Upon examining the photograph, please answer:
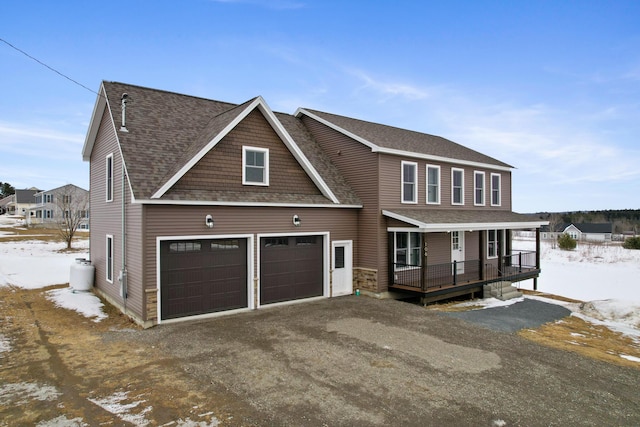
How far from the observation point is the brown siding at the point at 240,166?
11455 mm

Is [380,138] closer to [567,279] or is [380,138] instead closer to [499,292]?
[499,292]

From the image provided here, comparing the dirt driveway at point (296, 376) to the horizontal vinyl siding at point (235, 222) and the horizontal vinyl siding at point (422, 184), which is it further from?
the horizontal vinyl siding at point (422, 184)

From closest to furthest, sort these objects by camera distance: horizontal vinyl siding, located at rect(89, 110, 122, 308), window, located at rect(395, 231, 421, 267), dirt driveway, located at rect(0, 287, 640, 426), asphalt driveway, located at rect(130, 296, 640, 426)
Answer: dirt driveway, located at rect(0, 287, 640, 426) < asphalt driveway, located at rect(130, 296, 640, 426) < horizontal vinyl siding, located at rect(89, 110, 122, 308) < window, located at rect(395, 231, 421, 267)

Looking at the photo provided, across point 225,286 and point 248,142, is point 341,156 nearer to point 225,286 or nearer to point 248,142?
point 248,142

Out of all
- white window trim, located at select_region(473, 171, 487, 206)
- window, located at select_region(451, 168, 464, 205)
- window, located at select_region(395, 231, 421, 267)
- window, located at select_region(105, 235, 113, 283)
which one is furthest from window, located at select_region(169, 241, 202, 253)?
white window trim, located at select_region(473, 171, 487, 206)

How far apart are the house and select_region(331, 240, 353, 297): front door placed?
0.17ft

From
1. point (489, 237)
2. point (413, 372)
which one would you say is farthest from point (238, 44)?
point (413, 372)

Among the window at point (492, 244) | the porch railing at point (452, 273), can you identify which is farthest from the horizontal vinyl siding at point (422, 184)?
the porch railing at point (452, 273)

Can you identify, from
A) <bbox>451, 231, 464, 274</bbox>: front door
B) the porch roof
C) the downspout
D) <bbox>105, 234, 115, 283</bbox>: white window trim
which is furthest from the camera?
<bbox>451, 231, 464, 274</bbox>: front door

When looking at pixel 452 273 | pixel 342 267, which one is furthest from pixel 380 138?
pixel 452 273

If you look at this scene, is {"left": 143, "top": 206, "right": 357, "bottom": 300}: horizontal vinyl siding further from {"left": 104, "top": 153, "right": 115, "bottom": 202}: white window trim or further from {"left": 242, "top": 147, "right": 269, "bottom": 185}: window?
{"left": 104, "top": 153, "right": 115, "bottom": 202}: white window trim

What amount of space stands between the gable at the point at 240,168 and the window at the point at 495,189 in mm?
11111

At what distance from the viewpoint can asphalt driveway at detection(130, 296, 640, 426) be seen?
5.80 metres

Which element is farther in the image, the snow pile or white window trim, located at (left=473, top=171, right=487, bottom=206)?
white window trim, located at (left=473, top=171, right=487, bottom=206)
